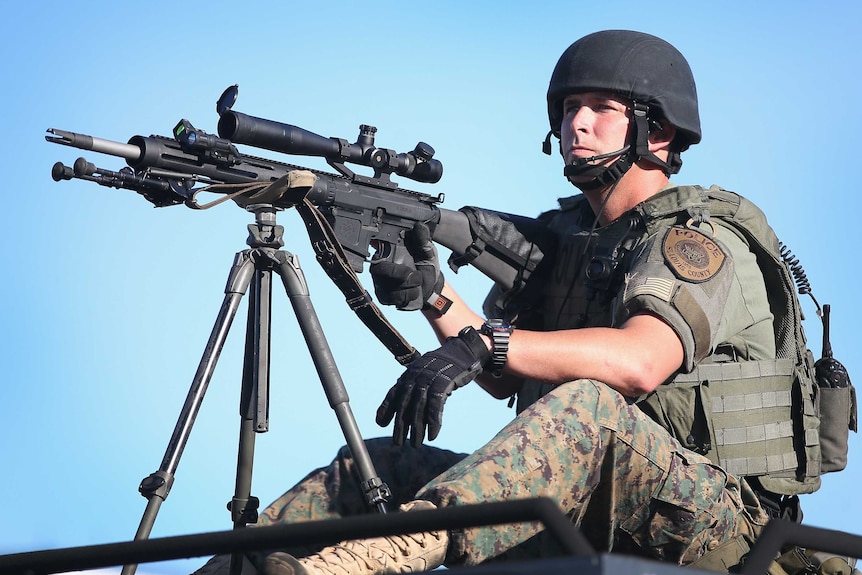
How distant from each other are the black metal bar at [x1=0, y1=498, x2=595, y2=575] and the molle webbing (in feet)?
9.59

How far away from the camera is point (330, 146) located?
18.6ft

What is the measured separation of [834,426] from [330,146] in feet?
8.91

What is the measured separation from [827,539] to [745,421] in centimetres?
268

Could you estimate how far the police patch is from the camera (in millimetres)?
5035

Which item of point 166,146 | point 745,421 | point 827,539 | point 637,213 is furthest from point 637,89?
point 827,539

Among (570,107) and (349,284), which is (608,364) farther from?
(570,107)

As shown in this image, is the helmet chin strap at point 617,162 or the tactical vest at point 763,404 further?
the helmet chin strap at point 617,162

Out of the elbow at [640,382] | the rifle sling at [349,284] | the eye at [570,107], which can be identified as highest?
the eye at [570,107]

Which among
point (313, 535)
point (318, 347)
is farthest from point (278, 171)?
point (313, 535)

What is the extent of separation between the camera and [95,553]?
8.58 feet

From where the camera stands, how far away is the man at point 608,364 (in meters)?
4.07

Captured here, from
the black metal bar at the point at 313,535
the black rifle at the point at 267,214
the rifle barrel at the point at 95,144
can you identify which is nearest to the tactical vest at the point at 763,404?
the black rifle at the point at 267,214

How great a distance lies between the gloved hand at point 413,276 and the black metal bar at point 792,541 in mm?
3565

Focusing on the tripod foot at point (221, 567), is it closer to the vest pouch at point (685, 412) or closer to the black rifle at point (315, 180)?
the black rifle at point (315, 180)
